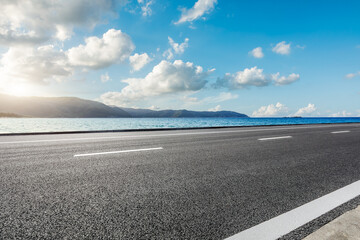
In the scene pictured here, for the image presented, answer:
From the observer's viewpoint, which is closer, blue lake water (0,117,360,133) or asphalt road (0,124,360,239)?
asphalt road (0,124,360,239)

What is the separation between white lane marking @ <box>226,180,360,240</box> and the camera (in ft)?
5.48

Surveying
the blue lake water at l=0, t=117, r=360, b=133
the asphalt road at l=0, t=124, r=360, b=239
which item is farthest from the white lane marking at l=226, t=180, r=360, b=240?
the blue lake water at l=0, t=117, r=360, b=133

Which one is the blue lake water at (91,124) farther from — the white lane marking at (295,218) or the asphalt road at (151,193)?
the white lane marking at (295,218)

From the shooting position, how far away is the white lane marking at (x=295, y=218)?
1669 mm

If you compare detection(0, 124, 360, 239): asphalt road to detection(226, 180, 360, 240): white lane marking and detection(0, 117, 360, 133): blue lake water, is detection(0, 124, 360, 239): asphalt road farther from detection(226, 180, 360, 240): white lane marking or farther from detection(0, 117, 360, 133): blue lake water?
detection(0, 117, 360, 133): blue lake water

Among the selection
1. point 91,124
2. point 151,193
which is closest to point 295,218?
point 151,193

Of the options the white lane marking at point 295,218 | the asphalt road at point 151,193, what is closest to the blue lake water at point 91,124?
the asphalt road at point 151,193

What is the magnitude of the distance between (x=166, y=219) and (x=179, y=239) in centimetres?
33

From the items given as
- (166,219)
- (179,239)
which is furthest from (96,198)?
(179,239)

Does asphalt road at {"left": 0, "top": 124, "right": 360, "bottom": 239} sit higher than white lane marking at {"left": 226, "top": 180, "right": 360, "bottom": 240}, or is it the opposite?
asphalt road at {"left": 0, "top": 124, "right": 360, "bottom": 239}

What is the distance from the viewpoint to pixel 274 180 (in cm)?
316

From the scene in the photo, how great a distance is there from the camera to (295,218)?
196 centimetres

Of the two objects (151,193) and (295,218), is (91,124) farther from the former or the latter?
(295,218)

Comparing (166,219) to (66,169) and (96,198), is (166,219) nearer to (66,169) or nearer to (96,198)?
(96,198)
